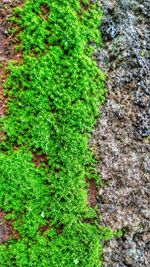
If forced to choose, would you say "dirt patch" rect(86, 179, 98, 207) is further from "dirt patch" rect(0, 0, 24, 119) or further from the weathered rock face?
"dirt patch" rect(0, 0, 24, 119)

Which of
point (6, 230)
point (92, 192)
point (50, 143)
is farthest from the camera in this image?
point (92, 192)

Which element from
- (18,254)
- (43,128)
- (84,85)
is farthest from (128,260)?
(84,85)

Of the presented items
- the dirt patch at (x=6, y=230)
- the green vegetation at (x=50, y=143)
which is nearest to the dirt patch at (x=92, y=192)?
the green vegetation at (x=50, y=143)

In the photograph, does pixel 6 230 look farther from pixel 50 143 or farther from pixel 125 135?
pixel 125 135

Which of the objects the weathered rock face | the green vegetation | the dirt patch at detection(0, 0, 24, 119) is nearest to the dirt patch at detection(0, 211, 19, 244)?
the green vegetation

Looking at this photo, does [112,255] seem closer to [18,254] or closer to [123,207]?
[123,207]

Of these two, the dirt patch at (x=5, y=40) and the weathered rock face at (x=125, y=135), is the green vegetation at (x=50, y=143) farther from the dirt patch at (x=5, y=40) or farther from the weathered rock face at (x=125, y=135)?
the weathered rock face at (x=125, y=135)

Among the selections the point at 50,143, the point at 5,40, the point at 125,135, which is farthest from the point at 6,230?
the point at 5,40
